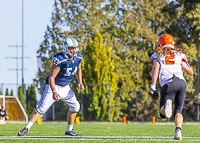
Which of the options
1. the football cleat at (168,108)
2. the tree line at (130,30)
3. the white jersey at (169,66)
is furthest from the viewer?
the tree line at (130,30)

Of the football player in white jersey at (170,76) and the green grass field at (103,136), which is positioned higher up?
the football player in white jersey at (170,76)

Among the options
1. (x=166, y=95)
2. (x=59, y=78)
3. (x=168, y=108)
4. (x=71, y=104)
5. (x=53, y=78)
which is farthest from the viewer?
(x=71, y=104)

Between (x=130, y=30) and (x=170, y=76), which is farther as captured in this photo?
(x=130, y=30)

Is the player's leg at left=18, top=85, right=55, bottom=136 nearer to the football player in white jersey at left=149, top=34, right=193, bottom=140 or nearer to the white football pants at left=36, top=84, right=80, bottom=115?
the white football pants at left=36, top=84, right=80, bottom=115

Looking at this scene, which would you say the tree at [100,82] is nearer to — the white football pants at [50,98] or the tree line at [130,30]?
the tree line at [130,30]

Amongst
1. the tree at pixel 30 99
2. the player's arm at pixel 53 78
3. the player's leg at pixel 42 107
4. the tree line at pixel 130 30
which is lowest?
the tree at pixel 30 99

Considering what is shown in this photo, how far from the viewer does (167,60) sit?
8.66 m

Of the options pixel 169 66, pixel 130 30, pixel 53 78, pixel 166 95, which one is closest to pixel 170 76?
pixel 169 66

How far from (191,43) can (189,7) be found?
2.84 metres

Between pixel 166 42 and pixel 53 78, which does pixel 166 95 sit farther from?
pixel 53 78

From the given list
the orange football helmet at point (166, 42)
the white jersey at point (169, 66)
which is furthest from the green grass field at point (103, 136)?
the orange football helmet at point (166, 42)

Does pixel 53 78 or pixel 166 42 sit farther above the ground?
pixel 166 42

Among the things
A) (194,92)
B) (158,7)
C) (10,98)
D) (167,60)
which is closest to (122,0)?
(158,7)

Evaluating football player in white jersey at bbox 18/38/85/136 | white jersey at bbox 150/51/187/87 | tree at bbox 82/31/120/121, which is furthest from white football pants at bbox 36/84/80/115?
tree at bbox 82/31/120/121
